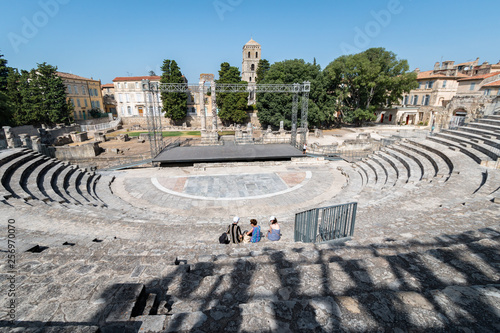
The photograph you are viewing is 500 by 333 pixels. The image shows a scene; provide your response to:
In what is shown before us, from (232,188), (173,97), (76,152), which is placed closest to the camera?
(232,188)

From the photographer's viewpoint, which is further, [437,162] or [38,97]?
[38,97]

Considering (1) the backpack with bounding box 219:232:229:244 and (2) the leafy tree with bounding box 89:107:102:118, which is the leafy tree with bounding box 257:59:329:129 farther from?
(2) the leafy tree with bounding box 89:107:102:118

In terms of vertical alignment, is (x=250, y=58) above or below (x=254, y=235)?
above

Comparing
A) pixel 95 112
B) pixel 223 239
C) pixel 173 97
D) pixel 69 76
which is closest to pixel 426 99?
pixel 173 97

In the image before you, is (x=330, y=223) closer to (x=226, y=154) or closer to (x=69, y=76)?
(x=226, y=154)

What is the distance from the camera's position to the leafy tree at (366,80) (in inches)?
1426

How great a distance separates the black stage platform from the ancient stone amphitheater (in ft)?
26.9

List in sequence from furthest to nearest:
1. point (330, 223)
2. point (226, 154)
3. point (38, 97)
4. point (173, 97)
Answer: point (173, 97) → point (38, 97) → point (226, 154) → point (330, 223)

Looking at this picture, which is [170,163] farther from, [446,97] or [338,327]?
[446,97]

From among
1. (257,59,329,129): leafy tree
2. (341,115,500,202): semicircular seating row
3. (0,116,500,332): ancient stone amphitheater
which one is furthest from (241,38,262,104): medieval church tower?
(0,116,500,332): ancient stone amphitheater

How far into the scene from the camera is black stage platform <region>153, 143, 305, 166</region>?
20.0 m

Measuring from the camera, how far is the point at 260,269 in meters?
4.02

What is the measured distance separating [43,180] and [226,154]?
12722 mm

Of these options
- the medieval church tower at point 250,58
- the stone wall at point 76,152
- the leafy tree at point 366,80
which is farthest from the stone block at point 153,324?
the medieval church tower at point 250,58
